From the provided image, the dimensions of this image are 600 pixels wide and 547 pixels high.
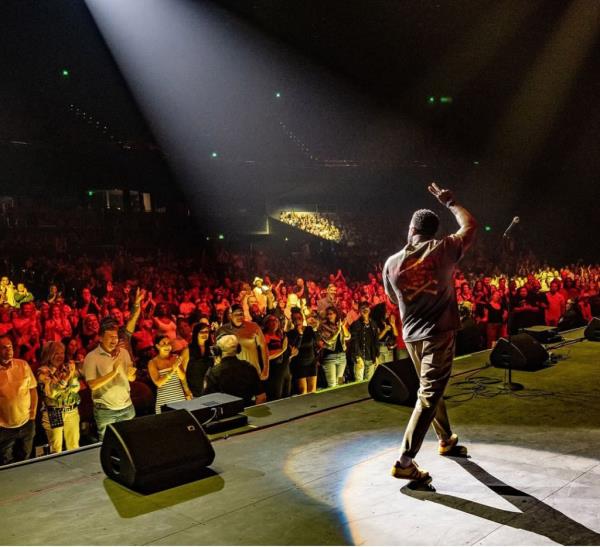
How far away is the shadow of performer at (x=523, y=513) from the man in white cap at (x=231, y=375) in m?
2.35

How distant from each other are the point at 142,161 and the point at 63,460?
603 inches

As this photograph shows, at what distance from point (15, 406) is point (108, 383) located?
0.63 m

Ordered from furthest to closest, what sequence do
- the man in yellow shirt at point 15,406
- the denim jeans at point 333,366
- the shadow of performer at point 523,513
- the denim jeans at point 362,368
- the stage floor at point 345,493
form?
1. the denim jeans at point 362,368
2. the denim jeans at point 333,366
3. the man in yellow shirt at point 15,406
4. the stage floor at point 345,493
5. the shadow of performer at point 523,513

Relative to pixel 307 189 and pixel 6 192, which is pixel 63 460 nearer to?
pixel 6 192

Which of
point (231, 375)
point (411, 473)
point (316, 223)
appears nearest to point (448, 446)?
point (411, 473)

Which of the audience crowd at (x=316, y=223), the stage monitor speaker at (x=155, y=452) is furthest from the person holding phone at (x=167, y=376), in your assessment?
the audience crowd at (x=316, y=223)

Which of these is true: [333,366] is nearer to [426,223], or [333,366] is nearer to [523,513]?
[426,223]

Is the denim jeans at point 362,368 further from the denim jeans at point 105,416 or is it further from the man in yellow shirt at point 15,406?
the man in yellow shirt at point 15,406

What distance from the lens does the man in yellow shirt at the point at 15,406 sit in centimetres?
398

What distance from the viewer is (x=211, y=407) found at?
373cm

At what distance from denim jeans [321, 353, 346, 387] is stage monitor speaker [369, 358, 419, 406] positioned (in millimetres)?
1584

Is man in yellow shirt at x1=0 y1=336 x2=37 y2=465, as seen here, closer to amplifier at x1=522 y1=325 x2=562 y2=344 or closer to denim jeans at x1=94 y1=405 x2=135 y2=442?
denim jeans at x1=94 y1=405 x2=135 y2=442

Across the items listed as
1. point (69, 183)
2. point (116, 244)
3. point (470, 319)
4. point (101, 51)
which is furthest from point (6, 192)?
point (470, 319)

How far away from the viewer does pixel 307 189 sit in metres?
21.0
